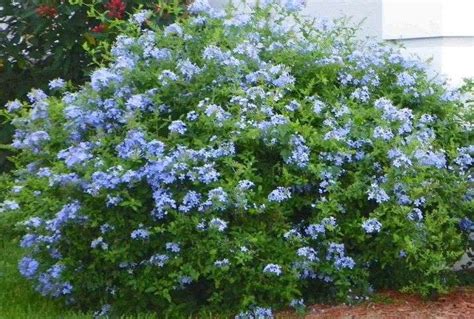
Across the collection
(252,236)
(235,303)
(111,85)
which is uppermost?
(111,85)

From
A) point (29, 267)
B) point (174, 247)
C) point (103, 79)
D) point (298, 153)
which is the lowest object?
point (29, 267)

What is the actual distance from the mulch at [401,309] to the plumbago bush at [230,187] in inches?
3.2

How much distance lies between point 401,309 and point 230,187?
3.86ft

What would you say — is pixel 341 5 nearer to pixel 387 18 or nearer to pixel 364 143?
pixel 387 18

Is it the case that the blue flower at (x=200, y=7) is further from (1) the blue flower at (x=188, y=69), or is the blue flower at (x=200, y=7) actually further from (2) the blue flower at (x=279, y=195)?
(2) the blue flower at (x=279, y=195)

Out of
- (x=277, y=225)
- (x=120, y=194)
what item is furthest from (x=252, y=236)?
(x=120, y=194)

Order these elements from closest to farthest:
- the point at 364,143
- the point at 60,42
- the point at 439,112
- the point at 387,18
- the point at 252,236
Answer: the point at 252,236 < the point at 364,143 < the point at 439,112 < the point at 387,18 < the point at 60,42

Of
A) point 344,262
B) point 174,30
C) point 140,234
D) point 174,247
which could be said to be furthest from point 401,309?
point 174,30

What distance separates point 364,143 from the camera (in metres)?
5.72

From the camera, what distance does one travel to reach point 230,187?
531cm

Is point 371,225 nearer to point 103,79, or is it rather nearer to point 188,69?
point 188,69

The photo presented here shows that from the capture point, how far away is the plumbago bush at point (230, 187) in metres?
5.36


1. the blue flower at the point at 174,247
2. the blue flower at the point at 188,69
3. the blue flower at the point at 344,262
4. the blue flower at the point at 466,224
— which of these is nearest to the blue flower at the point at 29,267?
the blue flower at the point at 174,247

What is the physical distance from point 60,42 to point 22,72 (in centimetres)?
65
